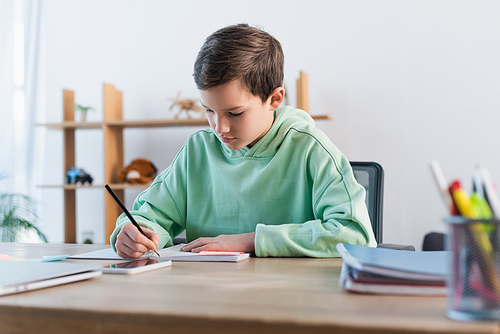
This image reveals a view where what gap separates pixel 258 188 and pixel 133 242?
0.38 metres

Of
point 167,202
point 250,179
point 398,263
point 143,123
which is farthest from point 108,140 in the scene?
point 398,263

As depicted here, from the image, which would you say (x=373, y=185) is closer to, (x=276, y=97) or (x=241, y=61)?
(x=276, y=97)

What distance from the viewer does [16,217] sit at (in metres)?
3.16

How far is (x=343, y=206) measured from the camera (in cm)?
97

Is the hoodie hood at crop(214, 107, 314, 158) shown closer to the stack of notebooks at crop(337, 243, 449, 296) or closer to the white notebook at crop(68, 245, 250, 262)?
the white notebook at crop(68, 245, 250, 262)

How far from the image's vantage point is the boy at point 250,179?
0.96m

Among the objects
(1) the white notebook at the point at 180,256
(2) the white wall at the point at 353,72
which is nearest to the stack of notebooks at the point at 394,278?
(1) the white notebook at the point at 180,256

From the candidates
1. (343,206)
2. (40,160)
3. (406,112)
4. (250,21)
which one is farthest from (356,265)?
(40,160)

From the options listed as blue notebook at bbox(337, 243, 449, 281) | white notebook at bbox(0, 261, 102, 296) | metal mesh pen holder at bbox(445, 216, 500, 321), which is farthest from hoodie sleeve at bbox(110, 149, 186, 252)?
metal mesh pen holder at bbox(445, 216, 500, 321)

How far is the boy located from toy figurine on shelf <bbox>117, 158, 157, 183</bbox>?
1.74 metres

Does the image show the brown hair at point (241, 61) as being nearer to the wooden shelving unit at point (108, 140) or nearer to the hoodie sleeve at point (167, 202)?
the hoodie sleeve at point (167, 202)

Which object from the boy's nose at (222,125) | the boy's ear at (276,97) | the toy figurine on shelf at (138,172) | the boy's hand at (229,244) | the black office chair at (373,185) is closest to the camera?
the boy's hand at (229,244)

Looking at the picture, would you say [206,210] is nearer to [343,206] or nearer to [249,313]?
[343,206]

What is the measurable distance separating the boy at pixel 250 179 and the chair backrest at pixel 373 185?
41cm
